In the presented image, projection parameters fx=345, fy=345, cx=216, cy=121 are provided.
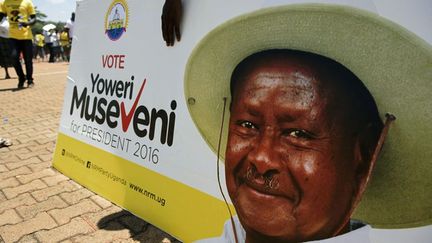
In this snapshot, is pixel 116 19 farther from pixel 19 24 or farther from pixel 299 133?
pixel 19 24

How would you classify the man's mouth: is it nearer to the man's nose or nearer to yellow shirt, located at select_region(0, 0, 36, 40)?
the man's nose

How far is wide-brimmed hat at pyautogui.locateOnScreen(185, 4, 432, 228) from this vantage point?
117cm

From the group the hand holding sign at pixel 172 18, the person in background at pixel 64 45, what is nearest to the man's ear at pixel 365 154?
the hand holding sign at pixel 172 18

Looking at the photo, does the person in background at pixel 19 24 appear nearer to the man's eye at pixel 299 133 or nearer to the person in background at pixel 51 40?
the man's eye at pixel 299 133

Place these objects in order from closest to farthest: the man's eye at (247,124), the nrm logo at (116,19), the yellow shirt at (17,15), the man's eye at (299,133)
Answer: the man's eye at (299,133) < the man's eye at (247,124) < the nrm logo at (116,19) < the yellow shirt at (17,15)

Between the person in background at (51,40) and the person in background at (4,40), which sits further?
the person in background at (51,40)

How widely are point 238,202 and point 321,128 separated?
521mm

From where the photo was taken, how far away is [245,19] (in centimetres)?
153

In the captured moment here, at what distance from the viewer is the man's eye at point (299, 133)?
1384 mm

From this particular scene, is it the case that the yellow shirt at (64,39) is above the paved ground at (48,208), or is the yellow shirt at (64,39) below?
above

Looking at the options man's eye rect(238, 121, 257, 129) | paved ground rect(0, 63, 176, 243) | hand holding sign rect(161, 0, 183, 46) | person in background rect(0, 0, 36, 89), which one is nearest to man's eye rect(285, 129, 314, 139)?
man's eye rect(238, 121, 257, 129)

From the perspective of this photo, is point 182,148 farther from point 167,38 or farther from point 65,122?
point 65,122

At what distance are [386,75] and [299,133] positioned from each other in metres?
0.38

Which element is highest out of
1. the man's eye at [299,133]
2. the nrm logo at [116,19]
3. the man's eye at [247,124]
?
the nrm logo at [116,19]
